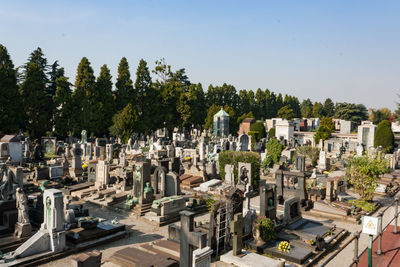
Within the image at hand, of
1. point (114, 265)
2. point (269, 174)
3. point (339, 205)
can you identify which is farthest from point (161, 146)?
point (114, 265)

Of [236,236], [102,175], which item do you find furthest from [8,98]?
[236,236]

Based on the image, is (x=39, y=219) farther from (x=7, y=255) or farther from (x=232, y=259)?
(x=232, y=259)

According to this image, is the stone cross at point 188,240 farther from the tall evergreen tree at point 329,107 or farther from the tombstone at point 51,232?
the tall evergreen tree at point 329,107

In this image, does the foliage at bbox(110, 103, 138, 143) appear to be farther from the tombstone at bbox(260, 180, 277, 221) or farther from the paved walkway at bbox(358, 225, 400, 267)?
the paved walkway at bbox(358, 225, 400, 267)

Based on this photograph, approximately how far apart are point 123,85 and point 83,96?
652cm

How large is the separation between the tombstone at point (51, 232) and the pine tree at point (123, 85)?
1372 inches

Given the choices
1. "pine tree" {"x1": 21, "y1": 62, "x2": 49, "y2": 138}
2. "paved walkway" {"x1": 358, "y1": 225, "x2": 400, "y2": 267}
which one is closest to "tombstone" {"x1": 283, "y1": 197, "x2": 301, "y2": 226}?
"paved walkway" {"x1": 358, "y1": 225, "x2": 400, "y2": 267}

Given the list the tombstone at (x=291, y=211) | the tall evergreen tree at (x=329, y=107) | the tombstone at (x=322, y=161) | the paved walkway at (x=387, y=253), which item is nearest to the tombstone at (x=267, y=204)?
the tombstone at (x=291, y=211)

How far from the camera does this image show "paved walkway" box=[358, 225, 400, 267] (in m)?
10.2

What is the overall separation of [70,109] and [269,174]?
2558 cm

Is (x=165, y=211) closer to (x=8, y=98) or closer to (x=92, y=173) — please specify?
(x=92, y=173)

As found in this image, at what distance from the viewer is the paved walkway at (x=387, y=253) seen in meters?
10.2

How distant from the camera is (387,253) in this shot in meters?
10.9

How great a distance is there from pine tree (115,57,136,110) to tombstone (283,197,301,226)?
34.3 m
